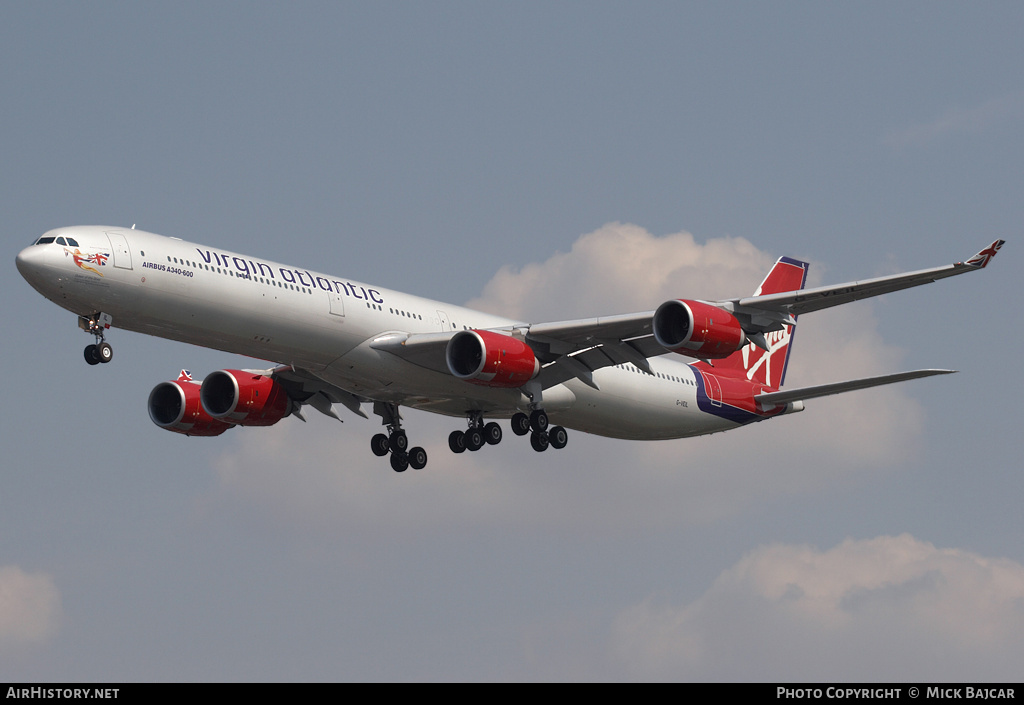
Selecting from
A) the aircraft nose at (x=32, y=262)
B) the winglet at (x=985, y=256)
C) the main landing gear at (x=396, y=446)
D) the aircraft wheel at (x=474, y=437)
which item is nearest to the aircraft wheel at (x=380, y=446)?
the main landing gear at (x=396, y=446)

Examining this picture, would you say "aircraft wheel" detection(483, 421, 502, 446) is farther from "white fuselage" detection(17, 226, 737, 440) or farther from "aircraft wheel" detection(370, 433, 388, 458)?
"aircraft wheel" detection(370, 433, 388, 458)

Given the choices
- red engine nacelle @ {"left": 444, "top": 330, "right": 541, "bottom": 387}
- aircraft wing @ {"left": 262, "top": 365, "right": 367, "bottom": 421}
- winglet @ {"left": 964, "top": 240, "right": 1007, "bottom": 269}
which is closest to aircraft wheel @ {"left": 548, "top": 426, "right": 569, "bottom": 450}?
red engine nacelle @ {"left": 444, "top": 330, "right": 541, "bottom": 387}

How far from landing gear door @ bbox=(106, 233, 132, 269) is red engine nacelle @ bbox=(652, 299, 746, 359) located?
15.8 meters

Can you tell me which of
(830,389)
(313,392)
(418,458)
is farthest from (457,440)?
(830,389)

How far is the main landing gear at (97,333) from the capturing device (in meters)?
38.7

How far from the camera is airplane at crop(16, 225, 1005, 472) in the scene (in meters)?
38.7

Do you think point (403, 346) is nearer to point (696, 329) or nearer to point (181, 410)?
point (696, 329)

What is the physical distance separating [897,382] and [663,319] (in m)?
8.81

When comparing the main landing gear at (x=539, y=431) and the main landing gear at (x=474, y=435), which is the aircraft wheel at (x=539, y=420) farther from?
the main landing gear at (x=474, y=435)

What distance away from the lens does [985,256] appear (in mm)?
37094

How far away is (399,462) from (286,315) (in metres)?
11.1
